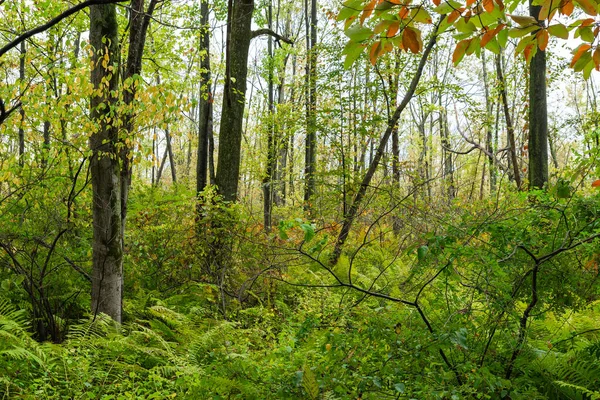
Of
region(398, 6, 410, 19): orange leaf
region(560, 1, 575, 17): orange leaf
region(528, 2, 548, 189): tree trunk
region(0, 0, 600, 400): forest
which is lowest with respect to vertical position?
region(0, 0, 600, 400): forest

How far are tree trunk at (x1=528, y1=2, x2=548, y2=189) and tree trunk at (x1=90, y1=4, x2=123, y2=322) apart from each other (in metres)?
6.77

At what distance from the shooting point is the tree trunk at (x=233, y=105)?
7.49 m

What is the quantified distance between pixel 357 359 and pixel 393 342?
10.4 inches

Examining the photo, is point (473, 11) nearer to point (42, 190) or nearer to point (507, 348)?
point (507, 348)

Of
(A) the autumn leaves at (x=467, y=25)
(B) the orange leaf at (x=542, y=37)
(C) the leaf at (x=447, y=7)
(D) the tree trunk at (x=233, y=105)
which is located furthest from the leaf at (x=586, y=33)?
(D) the tree trunk at (x=233, y=105)

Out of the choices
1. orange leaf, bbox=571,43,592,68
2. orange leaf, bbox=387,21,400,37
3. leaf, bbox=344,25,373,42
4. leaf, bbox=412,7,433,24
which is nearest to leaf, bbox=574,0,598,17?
orange leaf, bbox=571,43,592,68

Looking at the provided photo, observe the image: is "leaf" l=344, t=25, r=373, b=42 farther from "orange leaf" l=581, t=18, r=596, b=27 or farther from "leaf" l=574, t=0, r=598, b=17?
"orange leaf" l=581, t=18, r=596, b=27

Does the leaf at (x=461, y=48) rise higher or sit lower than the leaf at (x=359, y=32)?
higher

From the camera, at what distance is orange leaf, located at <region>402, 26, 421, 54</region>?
177cm

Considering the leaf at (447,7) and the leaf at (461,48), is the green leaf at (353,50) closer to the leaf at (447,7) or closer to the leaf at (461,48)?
the leaf at (447,7)

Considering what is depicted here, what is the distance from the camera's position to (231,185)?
7.52m

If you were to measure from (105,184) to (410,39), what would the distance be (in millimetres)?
4038

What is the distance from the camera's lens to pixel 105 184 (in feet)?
16.0

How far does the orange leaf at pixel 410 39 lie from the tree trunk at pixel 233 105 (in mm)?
5865
